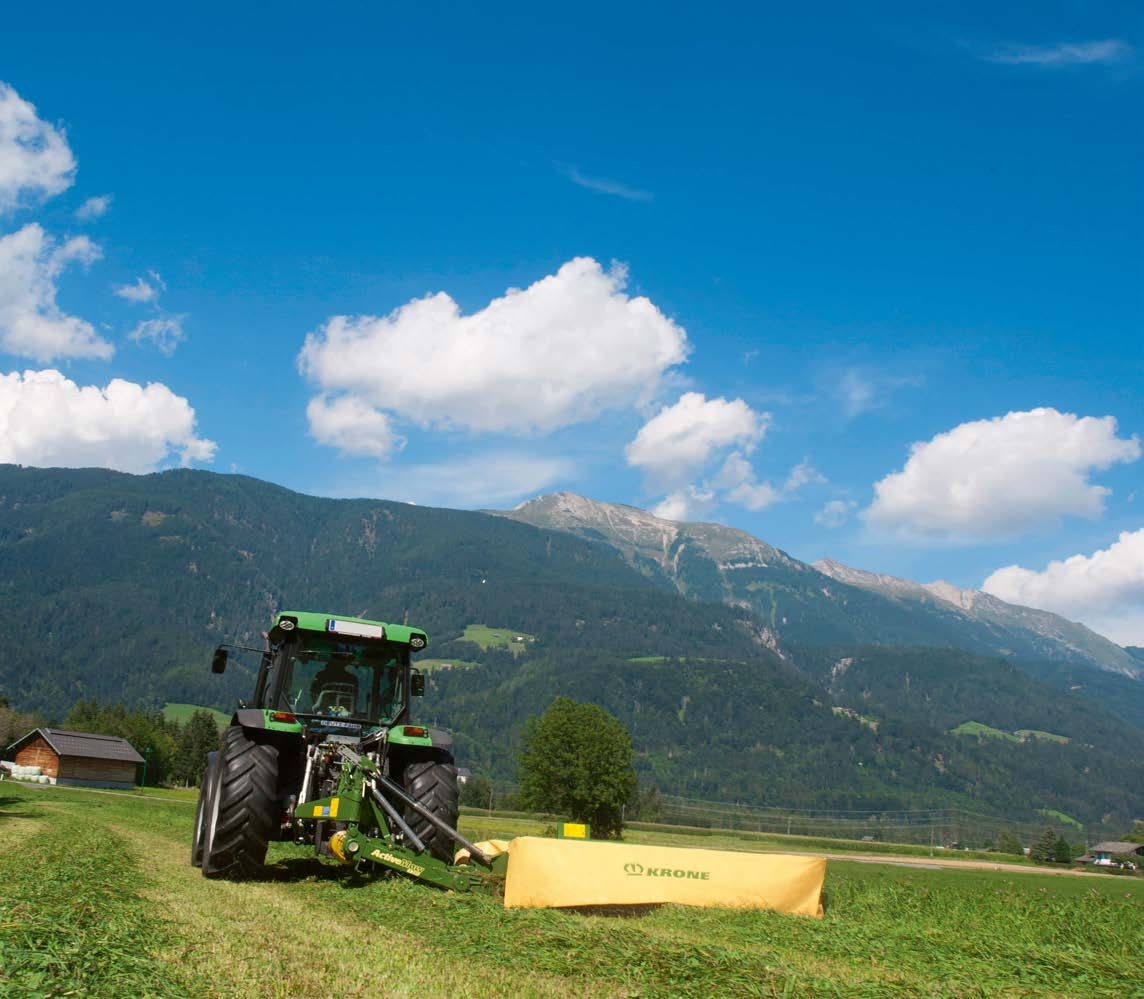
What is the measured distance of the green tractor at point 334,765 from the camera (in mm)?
9414

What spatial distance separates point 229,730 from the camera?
11.0 m

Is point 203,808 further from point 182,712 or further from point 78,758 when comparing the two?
point 182,712

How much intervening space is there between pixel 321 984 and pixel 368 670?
672 centimetres

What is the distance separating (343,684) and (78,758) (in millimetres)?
66774

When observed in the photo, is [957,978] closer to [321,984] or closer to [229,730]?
[321,984]

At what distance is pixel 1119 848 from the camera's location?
11112cm

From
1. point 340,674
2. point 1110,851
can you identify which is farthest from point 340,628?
point 1110,851

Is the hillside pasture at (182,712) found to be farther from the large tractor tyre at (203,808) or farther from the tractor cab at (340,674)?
the tractor cab at (340,674)

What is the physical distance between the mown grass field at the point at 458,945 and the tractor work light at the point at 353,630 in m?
2.85

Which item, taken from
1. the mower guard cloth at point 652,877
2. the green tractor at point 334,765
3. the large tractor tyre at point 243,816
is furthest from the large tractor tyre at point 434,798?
the large tractor tyre at point 243,816

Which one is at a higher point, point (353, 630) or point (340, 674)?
point (353, 630)

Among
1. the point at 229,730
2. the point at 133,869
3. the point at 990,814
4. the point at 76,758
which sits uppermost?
the point at 229,730

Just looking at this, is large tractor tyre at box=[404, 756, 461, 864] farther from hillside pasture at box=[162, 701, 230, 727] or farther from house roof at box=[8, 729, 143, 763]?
hillside pasture at box=[162, 701, 230, 727]

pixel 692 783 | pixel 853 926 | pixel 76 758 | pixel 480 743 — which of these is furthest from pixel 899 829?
pixel 853 926
